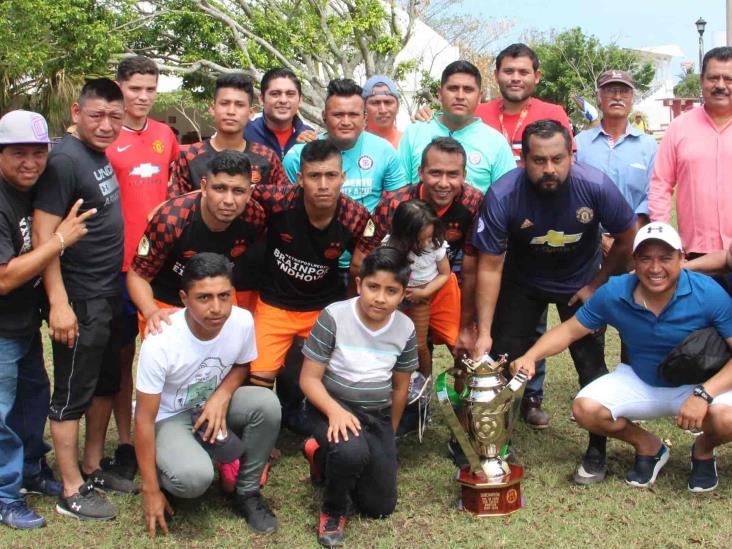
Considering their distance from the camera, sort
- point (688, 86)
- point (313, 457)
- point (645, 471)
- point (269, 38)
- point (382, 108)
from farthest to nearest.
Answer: point (688, 86) < point (269, 38) < point (382, 108) < point (645, 471) < point (313, 457)

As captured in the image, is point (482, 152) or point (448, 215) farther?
point (482, 152)

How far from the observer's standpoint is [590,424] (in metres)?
4.54

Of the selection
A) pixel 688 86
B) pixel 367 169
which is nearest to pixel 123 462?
pixel 367 169

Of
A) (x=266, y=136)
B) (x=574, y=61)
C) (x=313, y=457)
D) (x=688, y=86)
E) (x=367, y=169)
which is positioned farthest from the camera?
(x=688, y=86)

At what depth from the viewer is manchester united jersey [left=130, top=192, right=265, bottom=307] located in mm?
4359

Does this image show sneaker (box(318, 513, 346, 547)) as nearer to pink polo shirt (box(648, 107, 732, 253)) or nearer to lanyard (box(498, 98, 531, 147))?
pink polo shirt (box(648, 107, 732, 253))

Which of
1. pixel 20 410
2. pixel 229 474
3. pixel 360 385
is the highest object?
pixel 360 385

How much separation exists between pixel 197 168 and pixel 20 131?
1268 millimetres

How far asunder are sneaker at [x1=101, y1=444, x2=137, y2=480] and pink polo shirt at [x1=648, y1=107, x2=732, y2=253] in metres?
3.66

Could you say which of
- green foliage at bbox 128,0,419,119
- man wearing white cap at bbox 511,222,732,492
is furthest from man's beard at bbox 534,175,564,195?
green foliage at bbox 128,0,419,119

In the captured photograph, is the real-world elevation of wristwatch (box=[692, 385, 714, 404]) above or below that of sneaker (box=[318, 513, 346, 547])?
above

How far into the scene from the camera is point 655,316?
14.3 ft

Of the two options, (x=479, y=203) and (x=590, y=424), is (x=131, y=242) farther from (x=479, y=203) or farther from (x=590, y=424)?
(x=590, y=424)

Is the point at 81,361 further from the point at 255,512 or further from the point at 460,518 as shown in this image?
the point at 460,518
